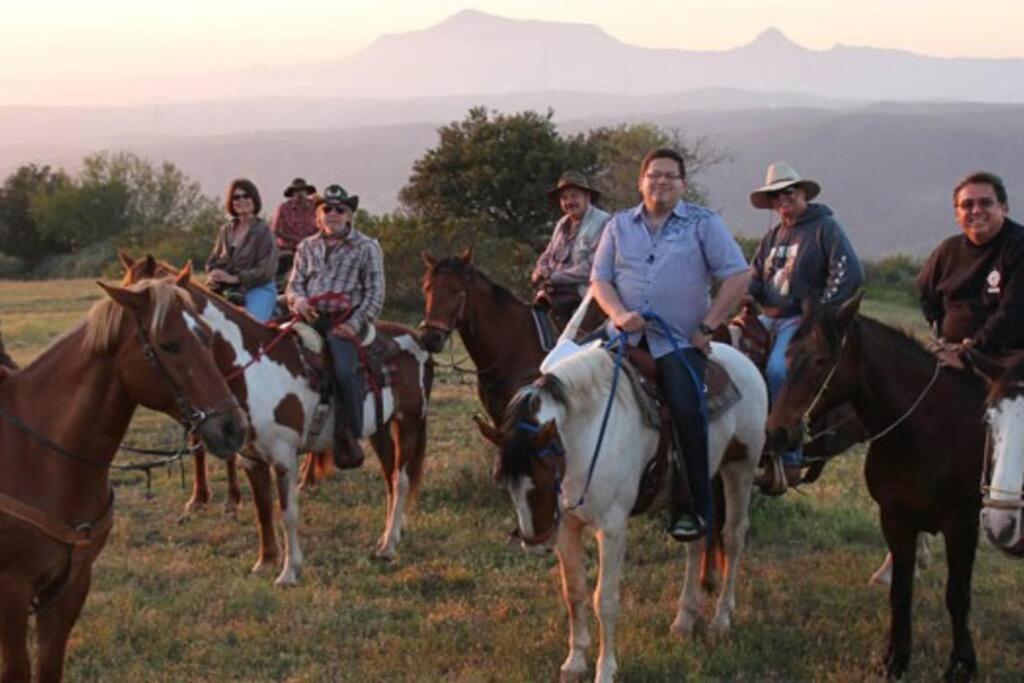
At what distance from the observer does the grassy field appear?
552cm

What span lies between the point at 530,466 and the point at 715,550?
2.74 metres

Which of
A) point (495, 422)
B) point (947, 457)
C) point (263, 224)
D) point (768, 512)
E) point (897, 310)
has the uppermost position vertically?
point (263, 224)

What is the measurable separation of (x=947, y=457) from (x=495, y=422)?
415 centimetres

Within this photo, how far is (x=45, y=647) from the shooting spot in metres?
4.14

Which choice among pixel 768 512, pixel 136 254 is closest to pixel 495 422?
pixel 768 512

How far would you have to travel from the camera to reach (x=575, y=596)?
211 inches

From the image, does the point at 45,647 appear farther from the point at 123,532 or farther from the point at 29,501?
the point at 123,532

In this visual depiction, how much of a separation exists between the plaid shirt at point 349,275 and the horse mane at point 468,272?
471 millimetres

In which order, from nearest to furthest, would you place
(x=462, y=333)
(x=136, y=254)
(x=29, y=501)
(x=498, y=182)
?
(x=29, y=501) < (x=462, y=333) < (x=498, y=182) < (x=136, y=254)

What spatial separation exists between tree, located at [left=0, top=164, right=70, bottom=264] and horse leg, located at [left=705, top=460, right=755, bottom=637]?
151ft

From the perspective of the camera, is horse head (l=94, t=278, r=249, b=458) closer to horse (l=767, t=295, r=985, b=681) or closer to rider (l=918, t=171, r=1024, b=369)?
horse (l=767, t=295, r=985, b=681)

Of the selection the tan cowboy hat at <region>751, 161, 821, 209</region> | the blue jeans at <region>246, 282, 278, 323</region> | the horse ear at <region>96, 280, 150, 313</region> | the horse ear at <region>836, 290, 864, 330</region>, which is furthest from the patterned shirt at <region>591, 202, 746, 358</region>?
the blue jeans at <region>246, 282, 278, 323</region>

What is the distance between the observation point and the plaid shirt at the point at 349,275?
7668 mm

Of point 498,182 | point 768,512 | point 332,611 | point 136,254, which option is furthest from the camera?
point 136,254
